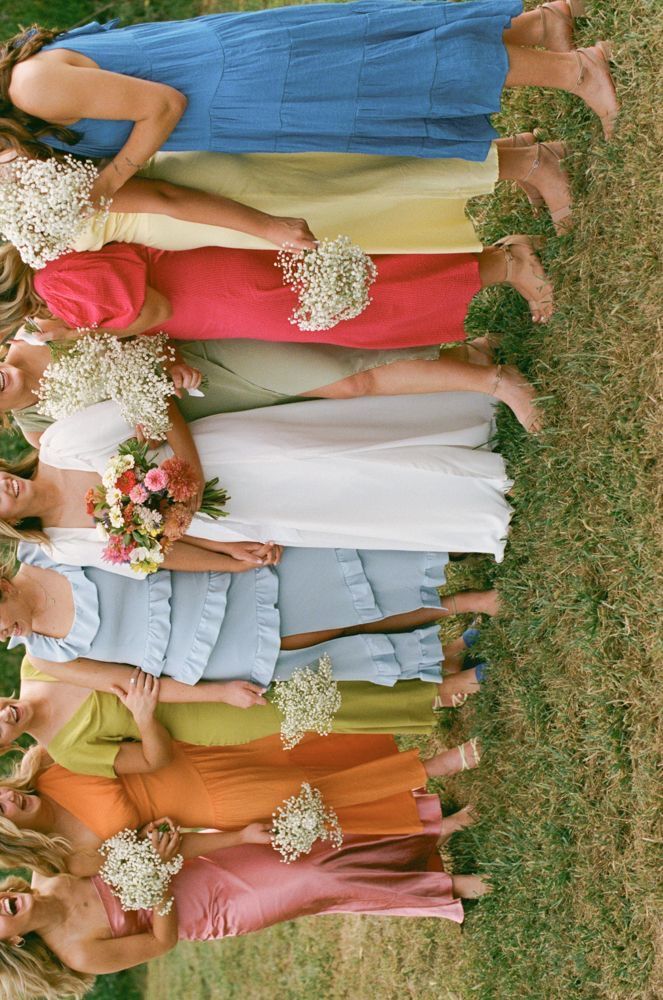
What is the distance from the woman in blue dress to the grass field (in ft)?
1.99

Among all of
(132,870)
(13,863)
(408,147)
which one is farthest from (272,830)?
(408,147)

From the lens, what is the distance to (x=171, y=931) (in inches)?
158

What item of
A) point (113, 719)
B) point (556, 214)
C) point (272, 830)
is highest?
point (556, 214)

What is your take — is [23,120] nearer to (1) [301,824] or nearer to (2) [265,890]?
(1) [301,824]

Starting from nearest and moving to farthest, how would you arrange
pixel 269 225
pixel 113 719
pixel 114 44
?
pixel 114 44, pixel 269 225, pixel 113 719

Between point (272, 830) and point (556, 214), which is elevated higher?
point (556, 214)

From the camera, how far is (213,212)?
9.91ft

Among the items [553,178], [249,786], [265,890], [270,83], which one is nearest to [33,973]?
[265,890]

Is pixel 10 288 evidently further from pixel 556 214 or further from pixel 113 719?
pixel 556 214

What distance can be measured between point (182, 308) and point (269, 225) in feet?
1.53

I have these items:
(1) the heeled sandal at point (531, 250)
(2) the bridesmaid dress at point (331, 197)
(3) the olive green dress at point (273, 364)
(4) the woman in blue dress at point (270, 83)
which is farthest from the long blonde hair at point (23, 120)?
(1) the heeled sandal at point (531, 250)

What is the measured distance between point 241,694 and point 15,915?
1.21 m

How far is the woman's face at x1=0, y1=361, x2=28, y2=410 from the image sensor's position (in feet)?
11.7

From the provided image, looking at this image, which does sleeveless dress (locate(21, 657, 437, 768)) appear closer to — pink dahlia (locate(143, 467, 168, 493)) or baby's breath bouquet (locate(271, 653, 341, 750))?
baby's breath bouquet (locate(271, 653, 341, 750))
